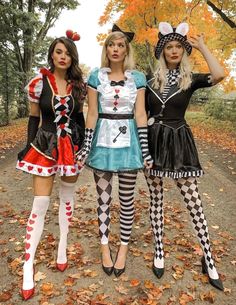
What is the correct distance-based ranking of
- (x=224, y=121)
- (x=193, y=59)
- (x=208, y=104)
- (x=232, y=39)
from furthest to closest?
(x=208, y=104) → (x=224, y=121) → (x=193, y=59) → (x=232, y=39)

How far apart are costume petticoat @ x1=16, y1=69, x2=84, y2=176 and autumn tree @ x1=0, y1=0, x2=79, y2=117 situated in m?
13.4

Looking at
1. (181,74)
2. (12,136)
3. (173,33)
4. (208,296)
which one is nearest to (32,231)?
(208,296)

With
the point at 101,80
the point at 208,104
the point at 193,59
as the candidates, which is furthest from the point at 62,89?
the point at 208,104

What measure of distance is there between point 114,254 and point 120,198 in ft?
3.15

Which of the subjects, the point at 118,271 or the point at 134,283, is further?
the point at 118,271

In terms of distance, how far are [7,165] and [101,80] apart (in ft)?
20.3

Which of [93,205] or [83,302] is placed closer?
[83,302]

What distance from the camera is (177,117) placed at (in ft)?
11.4

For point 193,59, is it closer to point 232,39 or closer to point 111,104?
point 232,39

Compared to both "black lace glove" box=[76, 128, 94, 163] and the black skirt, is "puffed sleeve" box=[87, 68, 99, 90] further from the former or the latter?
the black skirt

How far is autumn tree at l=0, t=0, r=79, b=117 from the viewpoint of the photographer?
1552 centimetres

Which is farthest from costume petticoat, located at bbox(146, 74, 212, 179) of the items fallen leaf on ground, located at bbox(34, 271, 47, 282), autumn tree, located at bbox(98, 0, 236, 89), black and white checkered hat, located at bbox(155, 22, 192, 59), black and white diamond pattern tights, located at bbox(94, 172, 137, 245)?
autumn tree, located at bbox(98, 0, 236, 89)

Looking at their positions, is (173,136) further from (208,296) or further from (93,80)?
(208,296)

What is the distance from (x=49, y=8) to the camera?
1958 centimetres
